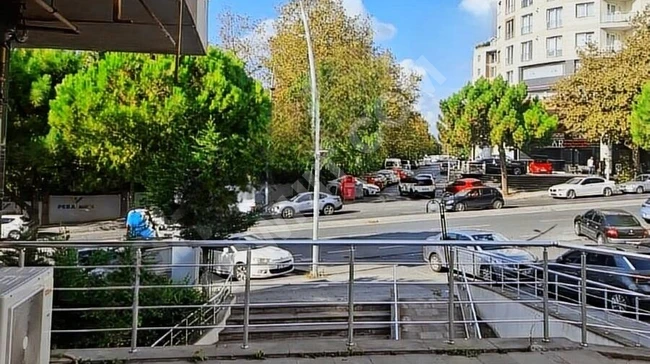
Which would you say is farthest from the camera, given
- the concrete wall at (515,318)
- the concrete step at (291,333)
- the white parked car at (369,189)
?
the white parked car at (369,189)

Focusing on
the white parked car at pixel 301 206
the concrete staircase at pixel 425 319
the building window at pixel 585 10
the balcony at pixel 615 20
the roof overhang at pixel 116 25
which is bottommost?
the concrete staircase at pixel 425 319

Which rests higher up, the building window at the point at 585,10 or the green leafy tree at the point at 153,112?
the building window at the point at 585,10

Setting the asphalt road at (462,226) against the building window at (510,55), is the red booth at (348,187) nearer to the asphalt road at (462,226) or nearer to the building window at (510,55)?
the asphalt road at (462,226)

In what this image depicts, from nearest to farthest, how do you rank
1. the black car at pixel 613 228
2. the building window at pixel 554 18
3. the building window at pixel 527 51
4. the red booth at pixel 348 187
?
the black car at pixel 613 228 < the red booth at pixel 348 187 < the building window at pixel 554 18 < the building window at pixel 527 51

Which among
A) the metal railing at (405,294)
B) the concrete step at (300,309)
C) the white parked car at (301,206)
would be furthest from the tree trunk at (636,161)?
the concrete step at (300,309)

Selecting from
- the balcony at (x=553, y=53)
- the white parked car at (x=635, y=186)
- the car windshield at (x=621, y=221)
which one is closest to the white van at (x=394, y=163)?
the balcony at (x=553, y=53)

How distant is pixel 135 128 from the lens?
41.5 ft

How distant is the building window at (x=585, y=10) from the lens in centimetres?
3094

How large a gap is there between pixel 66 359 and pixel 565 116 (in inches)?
945

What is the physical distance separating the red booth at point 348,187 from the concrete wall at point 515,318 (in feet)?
49.8

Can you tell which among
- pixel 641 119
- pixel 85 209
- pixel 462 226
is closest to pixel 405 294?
pixel 462 226

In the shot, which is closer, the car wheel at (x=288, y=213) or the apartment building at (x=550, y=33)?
the car wheel at (x=288, y=213)

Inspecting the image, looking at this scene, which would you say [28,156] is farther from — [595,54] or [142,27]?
[595,54]

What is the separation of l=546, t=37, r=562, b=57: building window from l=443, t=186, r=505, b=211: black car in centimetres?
1582
